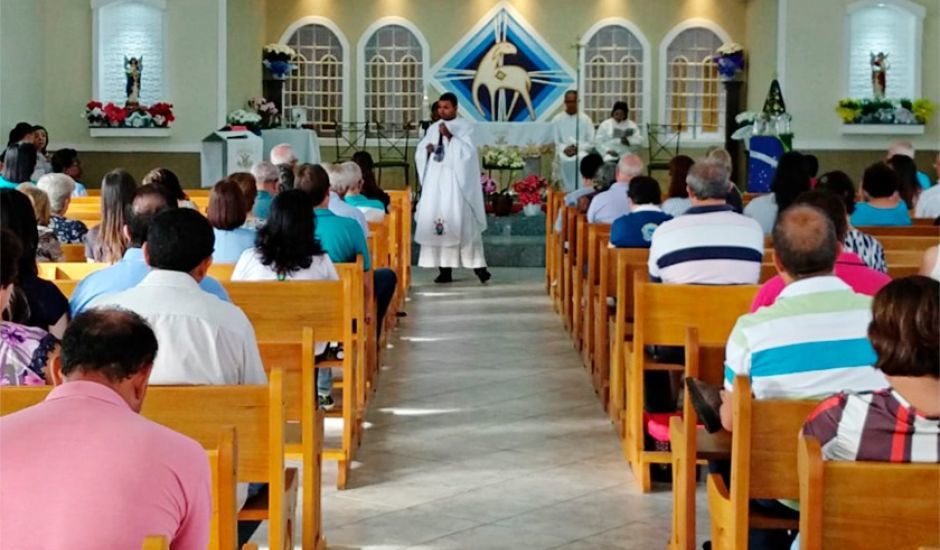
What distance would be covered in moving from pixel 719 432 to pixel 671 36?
1605 centimetres

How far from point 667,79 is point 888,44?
3449mm

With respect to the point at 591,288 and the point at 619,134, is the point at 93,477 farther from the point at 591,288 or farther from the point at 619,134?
the point at 619,134

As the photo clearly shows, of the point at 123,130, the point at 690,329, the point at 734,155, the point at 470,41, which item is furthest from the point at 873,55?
the point at 690,329

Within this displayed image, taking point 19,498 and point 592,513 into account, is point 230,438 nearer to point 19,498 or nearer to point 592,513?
point 19,498

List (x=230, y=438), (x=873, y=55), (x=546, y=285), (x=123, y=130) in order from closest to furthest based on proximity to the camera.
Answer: (x=230, y=438) → (x=546, y=285) → (x=123, y=130) → (x=873, y=55)

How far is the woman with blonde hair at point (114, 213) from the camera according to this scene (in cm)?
652

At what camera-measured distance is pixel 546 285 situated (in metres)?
12.4

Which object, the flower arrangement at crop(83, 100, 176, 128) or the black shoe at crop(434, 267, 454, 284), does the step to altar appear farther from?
the flower arrangement at crop(83, 100, 176, 128)

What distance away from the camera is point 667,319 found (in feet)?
19.5


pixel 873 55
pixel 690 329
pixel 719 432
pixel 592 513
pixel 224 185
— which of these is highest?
pixel 873 55

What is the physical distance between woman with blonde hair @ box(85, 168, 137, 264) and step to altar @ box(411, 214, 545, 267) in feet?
25.9

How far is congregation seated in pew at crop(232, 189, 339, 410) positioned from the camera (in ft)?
21.4

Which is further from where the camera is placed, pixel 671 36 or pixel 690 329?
pixel 671 36

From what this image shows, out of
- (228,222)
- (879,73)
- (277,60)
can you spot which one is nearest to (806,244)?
(228,222)
